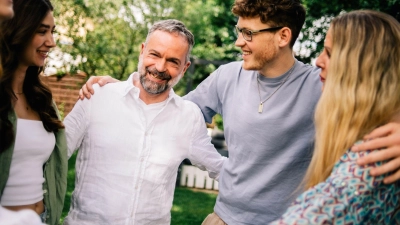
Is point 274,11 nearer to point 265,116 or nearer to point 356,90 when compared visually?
point 265,116

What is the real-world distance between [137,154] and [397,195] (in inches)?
56.8

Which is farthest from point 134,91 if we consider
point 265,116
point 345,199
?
point 345,199

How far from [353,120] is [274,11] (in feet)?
4.16

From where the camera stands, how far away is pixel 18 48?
2.49 m

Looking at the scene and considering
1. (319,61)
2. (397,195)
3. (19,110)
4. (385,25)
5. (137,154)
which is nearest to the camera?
(397,195)

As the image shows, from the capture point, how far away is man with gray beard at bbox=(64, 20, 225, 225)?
8.92 ft

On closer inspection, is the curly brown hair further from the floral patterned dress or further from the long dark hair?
the floral patterned dress

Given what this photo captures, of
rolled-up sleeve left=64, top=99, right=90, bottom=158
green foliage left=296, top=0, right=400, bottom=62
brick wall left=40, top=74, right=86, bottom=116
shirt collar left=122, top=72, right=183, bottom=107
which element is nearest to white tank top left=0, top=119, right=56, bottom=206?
rolled-up sleeve left=64, top=99, right=90, bottom=158

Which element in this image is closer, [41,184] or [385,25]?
[385,25]

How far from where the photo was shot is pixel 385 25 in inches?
74.0

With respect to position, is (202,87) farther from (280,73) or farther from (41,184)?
(41,184)

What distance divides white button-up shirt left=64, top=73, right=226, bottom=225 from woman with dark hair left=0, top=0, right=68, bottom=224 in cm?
14

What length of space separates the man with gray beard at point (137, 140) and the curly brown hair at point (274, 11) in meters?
0.37

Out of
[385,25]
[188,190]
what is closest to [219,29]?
[188,190]
